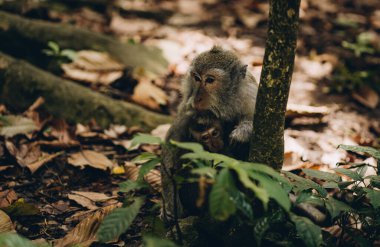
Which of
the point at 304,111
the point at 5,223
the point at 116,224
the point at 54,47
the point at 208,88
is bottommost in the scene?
the point at 5,223

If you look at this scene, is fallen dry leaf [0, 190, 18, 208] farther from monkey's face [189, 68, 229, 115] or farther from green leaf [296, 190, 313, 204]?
green leaf [296, 190, 313, 204]

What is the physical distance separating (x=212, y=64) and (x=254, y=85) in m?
0.43

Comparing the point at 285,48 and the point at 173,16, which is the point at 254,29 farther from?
the point at 285,48

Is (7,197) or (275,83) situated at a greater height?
(275,83)

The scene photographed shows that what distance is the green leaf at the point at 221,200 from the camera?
1941mm

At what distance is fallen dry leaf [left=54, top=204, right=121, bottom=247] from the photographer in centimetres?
293

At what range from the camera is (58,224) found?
3271 millimetres

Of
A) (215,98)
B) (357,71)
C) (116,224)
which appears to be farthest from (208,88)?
(357,71)

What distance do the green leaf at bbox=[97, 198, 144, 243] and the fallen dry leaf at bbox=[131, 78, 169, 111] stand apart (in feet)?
11.2

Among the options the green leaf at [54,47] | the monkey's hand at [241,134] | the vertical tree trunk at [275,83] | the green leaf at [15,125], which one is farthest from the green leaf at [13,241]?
the green leaf at [54,47]

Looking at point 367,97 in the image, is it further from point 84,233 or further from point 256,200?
point 84,233

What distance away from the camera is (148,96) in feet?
18.3

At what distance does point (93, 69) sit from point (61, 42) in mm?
853

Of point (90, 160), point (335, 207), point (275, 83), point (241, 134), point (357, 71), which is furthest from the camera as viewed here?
point (357, 71)
